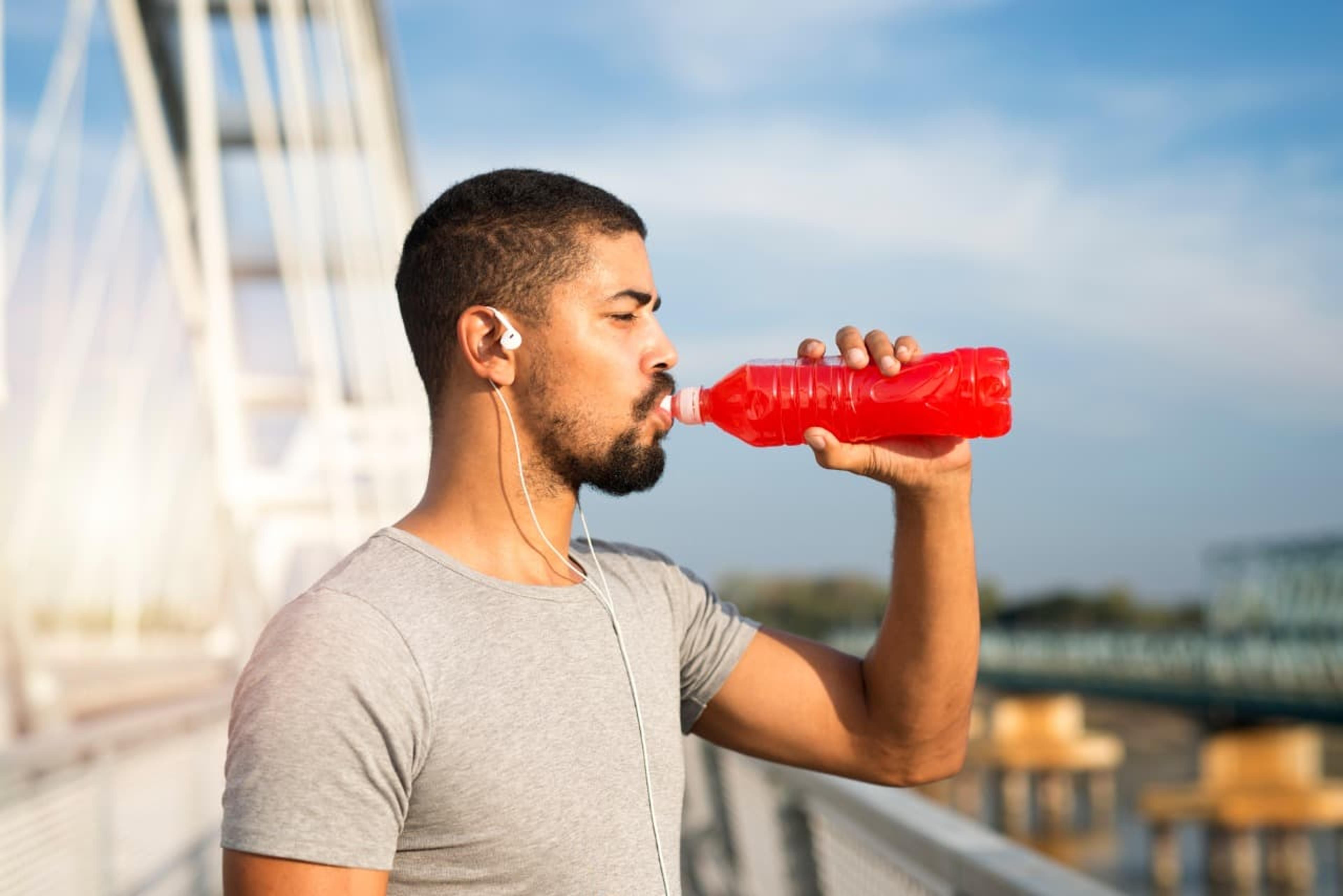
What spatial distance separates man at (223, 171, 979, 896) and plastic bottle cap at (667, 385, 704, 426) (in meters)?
0.05

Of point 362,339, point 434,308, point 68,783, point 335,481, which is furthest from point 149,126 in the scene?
point 434,308

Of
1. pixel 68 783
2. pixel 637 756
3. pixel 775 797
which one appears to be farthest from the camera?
pixel 68 783

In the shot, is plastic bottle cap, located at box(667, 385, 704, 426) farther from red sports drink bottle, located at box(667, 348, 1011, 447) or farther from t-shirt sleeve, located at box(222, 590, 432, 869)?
t-shirt sleeve, located at box(222, 590, 432, 869)

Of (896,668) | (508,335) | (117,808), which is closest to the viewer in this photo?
(508,335)

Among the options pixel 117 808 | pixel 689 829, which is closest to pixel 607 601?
pixel 117 808

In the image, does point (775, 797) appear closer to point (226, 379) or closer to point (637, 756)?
point (637, 756)

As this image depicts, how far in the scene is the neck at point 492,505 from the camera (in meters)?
2.00

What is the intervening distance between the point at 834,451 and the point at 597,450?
31cm

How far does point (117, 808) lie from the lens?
5270 millimetres

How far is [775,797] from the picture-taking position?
13.7 feet

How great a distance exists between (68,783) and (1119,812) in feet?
218

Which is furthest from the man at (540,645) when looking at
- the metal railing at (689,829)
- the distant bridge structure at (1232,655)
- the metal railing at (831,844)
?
the distant bridge structure at (1232,655)

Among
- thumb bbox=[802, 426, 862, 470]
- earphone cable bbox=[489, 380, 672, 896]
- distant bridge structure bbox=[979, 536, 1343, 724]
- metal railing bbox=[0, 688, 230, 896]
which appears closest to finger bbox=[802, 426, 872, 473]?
thumb bbox=[802, 426, 862, 470]

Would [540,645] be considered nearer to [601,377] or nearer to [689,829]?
[601,377]
